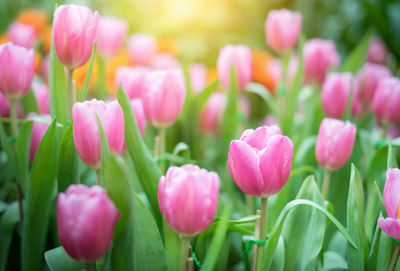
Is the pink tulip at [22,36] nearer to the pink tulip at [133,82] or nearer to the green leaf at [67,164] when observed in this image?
the pink tulip at [133,82]

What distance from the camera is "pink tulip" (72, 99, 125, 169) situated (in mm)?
521

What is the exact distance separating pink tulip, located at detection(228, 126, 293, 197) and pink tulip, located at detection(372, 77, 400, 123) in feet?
1.40

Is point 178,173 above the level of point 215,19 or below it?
below

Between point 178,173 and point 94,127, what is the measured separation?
12 cm

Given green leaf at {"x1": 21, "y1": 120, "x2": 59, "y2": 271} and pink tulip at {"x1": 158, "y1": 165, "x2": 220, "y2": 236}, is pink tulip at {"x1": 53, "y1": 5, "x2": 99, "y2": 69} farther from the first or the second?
pink tulip at {"x1": 158, "y1": 165, "x2": 220, "y2": 236}

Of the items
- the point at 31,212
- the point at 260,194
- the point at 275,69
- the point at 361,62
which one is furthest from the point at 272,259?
the point at 275,69

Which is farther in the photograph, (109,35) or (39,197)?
(109,35)

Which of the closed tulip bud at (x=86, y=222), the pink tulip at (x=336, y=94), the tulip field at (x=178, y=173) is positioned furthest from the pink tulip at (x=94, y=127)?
the pink tulip at (x=336, y=94)

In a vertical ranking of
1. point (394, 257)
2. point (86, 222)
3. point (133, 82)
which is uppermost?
point (133, 82)

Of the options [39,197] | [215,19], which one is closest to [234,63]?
[39,197]

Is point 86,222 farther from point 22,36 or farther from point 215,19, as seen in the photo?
point 215,19

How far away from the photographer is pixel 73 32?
1.96ft

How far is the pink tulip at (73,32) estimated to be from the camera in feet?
1.95

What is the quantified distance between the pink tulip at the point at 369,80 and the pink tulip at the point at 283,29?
7.7 inches
